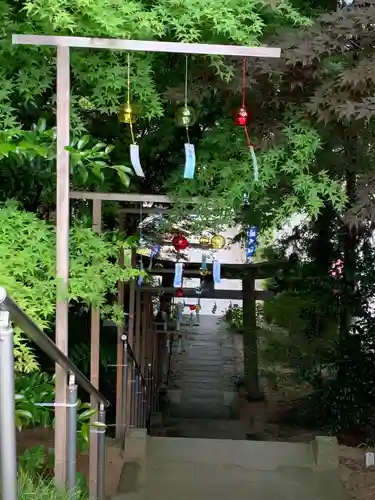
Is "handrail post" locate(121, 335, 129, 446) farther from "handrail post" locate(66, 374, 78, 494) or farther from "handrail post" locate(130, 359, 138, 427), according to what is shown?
"handrail post" locate(66, 374, 78, 494)

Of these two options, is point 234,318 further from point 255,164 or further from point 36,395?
point 36,395

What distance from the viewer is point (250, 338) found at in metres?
8.75

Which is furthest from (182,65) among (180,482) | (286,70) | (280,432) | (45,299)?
(280,432)

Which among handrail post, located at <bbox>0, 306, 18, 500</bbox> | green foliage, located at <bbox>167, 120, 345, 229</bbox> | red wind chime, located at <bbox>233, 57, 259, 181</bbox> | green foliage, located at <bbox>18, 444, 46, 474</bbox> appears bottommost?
green foliage, located at <bbox>18, 444, 46, 474</bbox>

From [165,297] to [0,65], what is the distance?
6366 mm

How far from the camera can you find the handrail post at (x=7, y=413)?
1247mm

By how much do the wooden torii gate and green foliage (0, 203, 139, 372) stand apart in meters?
0.06

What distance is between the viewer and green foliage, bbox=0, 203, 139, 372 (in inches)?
83.7

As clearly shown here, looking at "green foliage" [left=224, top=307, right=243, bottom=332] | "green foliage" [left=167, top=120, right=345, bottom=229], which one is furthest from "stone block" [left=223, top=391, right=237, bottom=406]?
"green foliage" [left=167, top=120, right=345, bottom=229]

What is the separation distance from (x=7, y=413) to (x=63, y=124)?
120 centimetres

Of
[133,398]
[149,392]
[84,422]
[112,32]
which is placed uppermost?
[112,32]

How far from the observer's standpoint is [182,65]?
294 cm

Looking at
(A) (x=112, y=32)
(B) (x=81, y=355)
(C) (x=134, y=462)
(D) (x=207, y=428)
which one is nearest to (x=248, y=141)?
(A) (x=112, y=32)

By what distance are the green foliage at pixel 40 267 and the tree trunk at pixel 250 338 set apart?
6.22 meters
